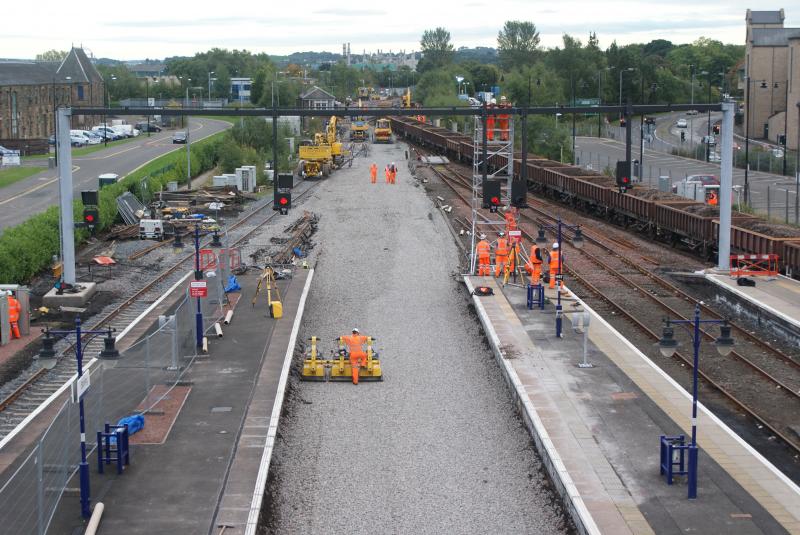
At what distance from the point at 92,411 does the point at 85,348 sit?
821 centimetres

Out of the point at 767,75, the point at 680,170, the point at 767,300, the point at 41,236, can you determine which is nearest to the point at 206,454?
the point at 767,300

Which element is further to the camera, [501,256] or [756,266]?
[756,266]

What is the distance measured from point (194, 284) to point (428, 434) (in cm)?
705

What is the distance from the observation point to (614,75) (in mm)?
105750

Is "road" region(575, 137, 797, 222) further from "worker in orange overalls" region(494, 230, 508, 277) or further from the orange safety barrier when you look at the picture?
"worker in orange overalls" region(494, 230, 508, 277)

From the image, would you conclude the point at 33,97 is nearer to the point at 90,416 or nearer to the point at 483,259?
the point at 483,259

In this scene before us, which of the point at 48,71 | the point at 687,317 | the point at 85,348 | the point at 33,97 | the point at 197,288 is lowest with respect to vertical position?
the point at 687,317

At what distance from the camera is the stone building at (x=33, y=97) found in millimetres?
89188

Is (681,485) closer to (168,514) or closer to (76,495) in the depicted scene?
(168,514)

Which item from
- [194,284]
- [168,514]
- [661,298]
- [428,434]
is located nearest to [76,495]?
[168,514]

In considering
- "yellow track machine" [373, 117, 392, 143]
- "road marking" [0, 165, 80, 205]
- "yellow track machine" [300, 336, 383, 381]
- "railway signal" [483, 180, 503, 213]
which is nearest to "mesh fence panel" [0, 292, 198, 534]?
"yellow track machine" [300, 336, 383, 381]

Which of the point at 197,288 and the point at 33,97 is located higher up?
the point at 33,97

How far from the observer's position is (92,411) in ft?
58.6

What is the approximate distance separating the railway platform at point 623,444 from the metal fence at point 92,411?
7.14 m
